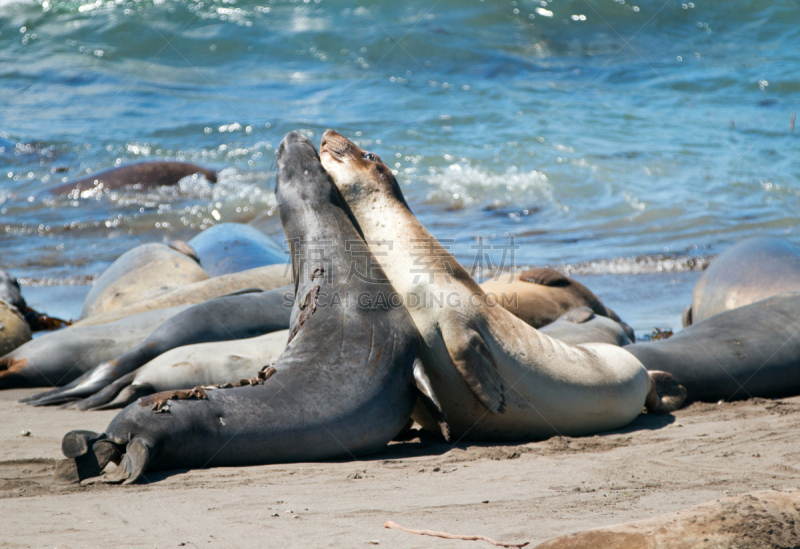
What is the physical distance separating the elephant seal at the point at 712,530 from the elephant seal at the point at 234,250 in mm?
6365

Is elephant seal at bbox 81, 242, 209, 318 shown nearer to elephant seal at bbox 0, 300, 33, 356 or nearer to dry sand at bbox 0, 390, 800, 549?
elephant seal at bbox 0, 300, 33, 356

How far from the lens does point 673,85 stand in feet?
60.4

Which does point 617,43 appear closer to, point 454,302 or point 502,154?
point 502,154

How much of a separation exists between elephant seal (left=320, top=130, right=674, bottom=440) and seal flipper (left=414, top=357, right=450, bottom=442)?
8.8 inches

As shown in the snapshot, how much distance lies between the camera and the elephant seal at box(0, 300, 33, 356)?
20.5 ft

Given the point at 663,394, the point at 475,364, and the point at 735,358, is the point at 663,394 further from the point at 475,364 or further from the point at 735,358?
the point at 475,364

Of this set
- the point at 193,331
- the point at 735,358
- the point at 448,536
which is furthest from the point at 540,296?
the point at 448,536

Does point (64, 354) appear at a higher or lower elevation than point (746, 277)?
higher

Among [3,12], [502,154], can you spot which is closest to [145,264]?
[502,154]

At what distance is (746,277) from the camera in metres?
6.37

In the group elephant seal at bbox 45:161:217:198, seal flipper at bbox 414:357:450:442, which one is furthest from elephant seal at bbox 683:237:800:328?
elephant seal at bbox 45:161:217:198

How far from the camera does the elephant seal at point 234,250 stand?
→ 8031 mm

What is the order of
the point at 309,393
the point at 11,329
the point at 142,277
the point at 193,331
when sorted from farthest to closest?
the point at 142,277 → the point at 11,329 → the point at 193,331 → the point at 309,393

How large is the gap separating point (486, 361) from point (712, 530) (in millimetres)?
2023
